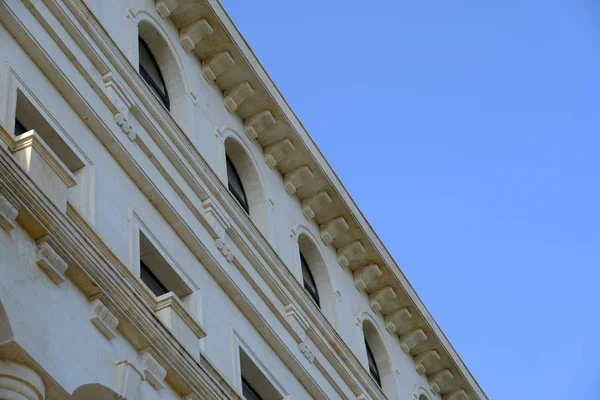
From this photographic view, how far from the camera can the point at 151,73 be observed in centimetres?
2647

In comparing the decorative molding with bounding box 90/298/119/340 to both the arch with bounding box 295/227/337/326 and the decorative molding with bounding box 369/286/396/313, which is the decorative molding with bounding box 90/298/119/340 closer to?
the arch with bounding box 295/227/337/326

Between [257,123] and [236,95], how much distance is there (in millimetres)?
822

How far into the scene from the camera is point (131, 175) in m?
22.2

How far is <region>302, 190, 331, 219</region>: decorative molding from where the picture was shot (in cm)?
3069

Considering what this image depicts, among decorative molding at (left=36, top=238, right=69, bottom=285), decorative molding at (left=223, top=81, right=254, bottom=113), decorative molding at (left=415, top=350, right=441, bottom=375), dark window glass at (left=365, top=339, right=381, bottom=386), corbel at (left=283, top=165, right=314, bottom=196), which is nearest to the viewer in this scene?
decorative molding at (left=36, top=238, right=69, bottom=285)

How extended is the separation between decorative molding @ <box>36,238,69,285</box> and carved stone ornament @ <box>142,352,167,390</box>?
182 cm

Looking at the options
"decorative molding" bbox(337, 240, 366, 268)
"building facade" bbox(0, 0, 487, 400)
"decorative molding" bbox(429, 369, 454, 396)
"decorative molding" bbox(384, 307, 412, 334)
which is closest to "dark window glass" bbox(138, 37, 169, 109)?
"building facade" bbox(0, 0, 487, 400)

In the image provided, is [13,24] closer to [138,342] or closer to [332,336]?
[138,342]

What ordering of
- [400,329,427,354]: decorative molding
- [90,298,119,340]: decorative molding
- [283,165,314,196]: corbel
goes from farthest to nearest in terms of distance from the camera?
1. [400,329,427,354]: decorative molding
2. [283,165,314,196]: corbel
3. [90,298,119,340]: decorative molding

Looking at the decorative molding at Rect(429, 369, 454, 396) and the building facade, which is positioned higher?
the building facade

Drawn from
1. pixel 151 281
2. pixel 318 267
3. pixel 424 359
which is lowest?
pixel 424 359

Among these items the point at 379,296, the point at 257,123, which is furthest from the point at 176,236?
the point at 379,296

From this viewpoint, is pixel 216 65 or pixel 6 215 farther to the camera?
pixel 216 65

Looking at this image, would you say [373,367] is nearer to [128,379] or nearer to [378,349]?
[378,349]
